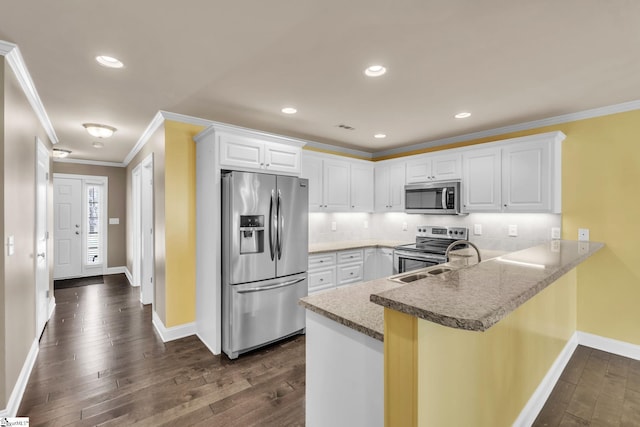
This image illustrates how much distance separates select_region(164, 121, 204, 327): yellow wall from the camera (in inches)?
131

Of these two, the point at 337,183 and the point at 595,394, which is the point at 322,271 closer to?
the point at 337,183

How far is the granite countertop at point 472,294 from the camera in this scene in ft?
2.90

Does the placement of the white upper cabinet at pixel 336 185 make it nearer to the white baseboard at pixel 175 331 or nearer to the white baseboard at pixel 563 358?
the white baseboard at pixel 175 331

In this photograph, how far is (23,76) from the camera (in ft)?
7.66

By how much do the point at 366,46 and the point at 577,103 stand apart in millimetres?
2477

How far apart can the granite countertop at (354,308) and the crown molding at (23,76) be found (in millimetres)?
2516

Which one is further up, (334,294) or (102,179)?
(102,179)

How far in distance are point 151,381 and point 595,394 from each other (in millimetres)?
3660

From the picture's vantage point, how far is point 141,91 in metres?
2.69

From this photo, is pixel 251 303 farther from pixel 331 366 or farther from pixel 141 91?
pixel 141 91

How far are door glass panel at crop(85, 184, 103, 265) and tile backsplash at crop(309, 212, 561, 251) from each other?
5.28 metres

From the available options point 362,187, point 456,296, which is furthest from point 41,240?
point 456,296

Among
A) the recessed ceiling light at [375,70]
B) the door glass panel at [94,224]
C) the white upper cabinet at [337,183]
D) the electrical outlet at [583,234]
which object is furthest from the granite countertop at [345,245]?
the door glass panel at [94,224]

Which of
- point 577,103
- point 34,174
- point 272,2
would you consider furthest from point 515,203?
point 34,174
